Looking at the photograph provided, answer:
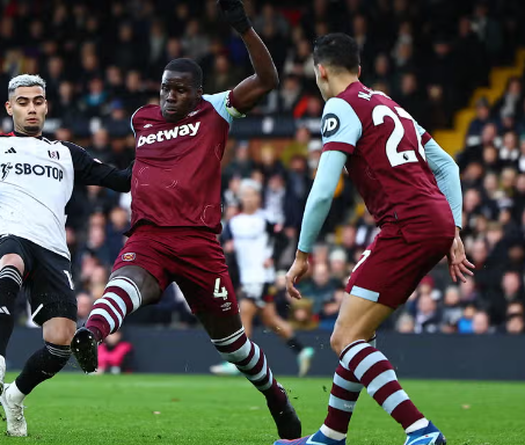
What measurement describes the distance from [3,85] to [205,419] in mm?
13020

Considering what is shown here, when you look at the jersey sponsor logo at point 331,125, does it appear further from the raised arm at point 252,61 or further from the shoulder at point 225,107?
the shoulder at point 225,107

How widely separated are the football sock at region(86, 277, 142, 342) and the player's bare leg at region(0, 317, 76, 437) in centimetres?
87

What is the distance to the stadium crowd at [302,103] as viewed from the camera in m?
15.0

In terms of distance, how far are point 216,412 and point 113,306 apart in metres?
3.35

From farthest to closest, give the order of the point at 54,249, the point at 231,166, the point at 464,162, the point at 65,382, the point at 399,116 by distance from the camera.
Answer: the point at 231,166 < the point at 464,162 < the point at 65,382 < the point at 54,249 < the point at 399,116

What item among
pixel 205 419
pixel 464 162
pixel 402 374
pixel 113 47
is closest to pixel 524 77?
pixel 464 162

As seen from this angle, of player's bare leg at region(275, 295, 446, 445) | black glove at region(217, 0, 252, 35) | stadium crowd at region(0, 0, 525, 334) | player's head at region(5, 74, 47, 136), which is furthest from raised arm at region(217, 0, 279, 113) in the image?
stadium crowd at region(0, 0, 525, 334)

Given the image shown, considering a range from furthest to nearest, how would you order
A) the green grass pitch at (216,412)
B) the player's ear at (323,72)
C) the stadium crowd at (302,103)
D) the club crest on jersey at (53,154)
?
the stadium crowd at (302,103) → the club crest on jersey at (53,154) → the green grass pitch at (216,412) → the player's ear at (323,72)

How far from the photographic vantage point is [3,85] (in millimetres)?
20672

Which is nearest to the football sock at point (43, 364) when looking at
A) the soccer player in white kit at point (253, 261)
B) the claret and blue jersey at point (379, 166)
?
the claret and blue jersey at point (379, 166)

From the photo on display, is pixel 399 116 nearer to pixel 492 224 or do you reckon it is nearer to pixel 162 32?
pixel 492 224

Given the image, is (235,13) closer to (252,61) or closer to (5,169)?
(252,61)

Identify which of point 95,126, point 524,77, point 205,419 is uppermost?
point 524,77

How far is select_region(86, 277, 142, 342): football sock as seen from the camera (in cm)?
648
